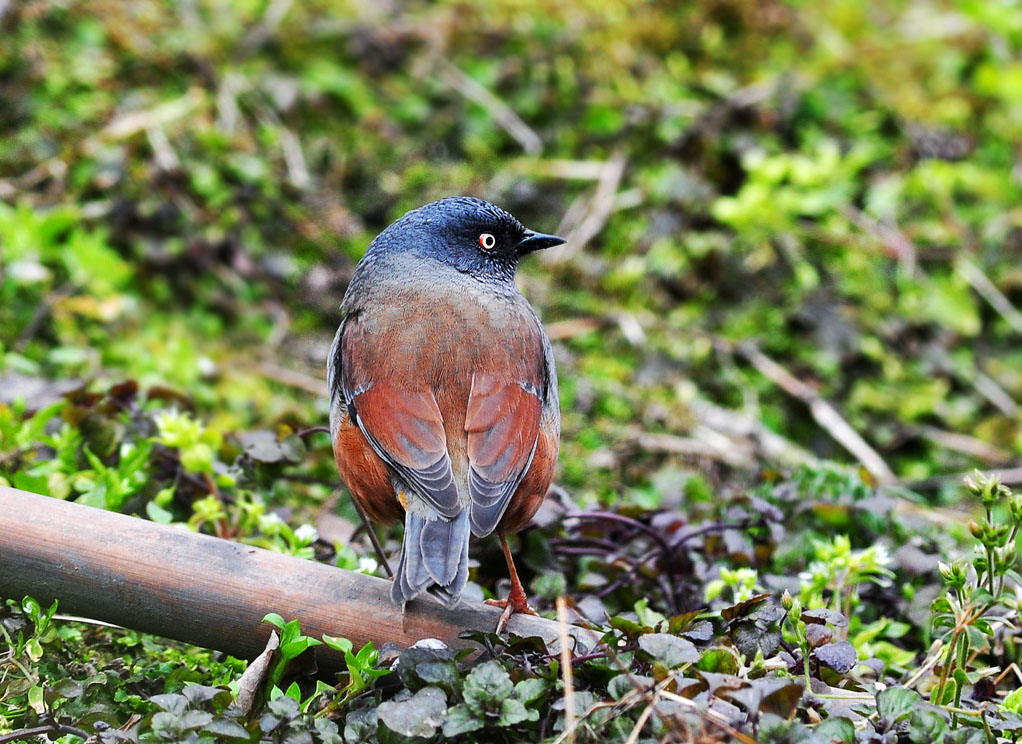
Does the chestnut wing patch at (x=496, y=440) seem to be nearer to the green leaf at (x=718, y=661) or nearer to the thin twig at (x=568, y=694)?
the thin twig at (x=568, y=694)

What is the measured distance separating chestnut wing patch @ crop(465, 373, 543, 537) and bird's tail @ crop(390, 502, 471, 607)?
0.07 metres

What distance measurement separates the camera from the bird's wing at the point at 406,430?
3053 millimetres

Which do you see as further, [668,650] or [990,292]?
[990,292]

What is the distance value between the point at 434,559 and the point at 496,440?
1.65 feet

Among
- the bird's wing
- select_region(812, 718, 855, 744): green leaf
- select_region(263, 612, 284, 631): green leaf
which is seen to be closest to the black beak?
the bird's wing

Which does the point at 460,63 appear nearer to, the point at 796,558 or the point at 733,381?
A: the point at 733,381

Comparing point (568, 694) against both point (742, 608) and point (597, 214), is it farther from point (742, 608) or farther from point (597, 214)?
point (597, 214)

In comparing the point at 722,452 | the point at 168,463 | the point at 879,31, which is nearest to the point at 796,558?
the point at 722,452

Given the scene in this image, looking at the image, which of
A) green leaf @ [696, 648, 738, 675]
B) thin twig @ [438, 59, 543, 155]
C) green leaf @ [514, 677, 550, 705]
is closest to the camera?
Result: green leaf @ [514, 677, 550, 705]

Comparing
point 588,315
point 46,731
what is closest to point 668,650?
point 46,731

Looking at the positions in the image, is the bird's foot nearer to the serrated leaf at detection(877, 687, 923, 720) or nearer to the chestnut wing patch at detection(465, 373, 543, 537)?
the chestnut wing patch at detection(465, 373, 543, 537)

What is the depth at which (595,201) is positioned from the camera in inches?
279

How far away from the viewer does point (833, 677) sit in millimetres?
2648

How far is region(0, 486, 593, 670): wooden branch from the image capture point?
9.18 feet
